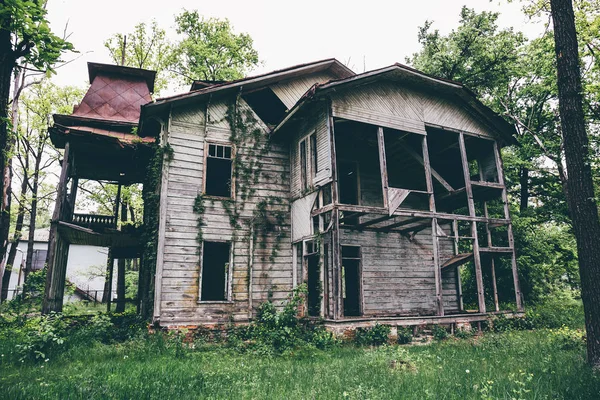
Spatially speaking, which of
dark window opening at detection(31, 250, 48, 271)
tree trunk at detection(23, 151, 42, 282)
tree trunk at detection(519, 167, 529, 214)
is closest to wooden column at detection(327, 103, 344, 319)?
tree trunk at detection(519, 167, 529, 214)

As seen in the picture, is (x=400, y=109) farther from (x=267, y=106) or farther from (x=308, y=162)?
(x=267, y=106)

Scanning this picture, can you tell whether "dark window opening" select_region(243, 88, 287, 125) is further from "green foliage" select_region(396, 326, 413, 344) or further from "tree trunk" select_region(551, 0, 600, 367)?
"tree trunk" select_region(551, 0, 600, 367)

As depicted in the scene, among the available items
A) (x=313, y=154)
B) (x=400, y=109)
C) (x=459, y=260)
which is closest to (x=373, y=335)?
(x=459, y=260)

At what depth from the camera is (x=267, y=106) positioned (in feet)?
49.2

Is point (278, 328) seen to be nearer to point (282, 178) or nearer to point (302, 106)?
point (282, 178)

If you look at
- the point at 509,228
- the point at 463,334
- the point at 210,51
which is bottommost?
the point at 463,334

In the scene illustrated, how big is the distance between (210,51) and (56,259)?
60.3ft

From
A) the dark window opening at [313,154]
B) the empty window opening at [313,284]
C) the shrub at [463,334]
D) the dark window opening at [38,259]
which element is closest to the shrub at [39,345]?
the empty window opening at [313,284]

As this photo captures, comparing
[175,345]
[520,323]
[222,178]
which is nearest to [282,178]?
[222,178]

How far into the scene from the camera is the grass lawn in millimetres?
5453

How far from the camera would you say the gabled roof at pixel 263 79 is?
475 inches

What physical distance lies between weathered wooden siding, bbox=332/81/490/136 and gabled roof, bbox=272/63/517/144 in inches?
11.1

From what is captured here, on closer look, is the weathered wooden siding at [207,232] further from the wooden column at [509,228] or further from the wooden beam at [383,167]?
the wooden column at [509,228]

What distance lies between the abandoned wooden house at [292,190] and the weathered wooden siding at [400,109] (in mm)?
47
